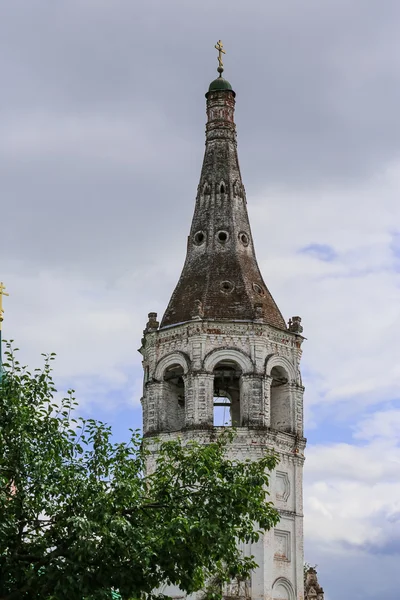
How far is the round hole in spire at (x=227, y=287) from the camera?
1770 inches

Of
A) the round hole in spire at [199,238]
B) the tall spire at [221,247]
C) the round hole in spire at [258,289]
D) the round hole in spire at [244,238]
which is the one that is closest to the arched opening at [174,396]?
the tall spire at [221,247]

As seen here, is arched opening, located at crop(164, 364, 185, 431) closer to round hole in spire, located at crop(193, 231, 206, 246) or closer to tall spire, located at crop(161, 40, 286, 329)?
tall spire, located at crop(161, 40, 286, 329)

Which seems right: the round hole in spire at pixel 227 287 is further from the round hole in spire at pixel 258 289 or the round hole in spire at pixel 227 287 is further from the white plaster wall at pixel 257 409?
the white plaster wall at pixel 257 409

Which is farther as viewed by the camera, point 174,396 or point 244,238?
point 244,238

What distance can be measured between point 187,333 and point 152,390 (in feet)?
7.62

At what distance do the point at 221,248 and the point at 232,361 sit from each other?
4820 mm

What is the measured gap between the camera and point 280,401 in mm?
44625

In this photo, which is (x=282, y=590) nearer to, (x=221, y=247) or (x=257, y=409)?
(x=257, y=409)

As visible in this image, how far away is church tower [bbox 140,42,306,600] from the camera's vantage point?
42281 millimetres

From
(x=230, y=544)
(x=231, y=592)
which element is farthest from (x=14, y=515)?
(x=231, y=592)

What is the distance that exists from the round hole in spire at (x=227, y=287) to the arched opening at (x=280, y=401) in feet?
10.2

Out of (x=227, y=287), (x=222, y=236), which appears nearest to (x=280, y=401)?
(x=227, y=287)

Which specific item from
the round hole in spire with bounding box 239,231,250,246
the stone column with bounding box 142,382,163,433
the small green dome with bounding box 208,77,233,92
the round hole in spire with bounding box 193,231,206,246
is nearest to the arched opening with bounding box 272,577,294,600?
the stone column with bounding box 142,382,163,433

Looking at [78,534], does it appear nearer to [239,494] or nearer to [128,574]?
[128,574]
